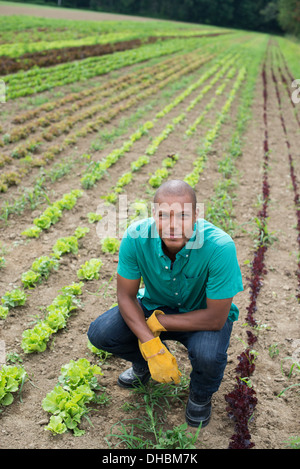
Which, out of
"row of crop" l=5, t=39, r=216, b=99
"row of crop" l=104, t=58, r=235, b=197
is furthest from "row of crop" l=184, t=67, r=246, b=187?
"row of crop" l=5, t=39, r=216, b=99

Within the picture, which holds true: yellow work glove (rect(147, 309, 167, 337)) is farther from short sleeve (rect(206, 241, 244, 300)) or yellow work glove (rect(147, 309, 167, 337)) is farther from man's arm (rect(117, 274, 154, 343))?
short sleeve (rect(206, 241, 244, 300))

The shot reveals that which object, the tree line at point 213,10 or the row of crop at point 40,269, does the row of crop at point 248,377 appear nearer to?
the row of crop at point 40,269

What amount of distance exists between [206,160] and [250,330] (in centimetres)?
426

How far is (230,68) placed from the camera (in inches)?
670

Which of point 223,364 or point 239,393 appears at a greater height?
point 223,364

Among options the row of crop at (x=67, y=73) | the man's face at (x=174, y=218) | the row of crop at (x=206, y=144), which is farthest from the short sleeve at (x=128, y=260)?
the row of crop at (x=67, y=73)

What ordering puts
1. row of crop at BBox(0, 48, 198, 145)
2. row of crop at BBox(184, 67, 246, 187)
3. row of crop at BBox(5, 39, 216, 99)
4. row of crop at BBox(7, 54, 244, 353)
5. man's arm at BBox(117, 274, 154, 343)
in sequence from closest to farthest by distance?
man's arm at BBox(117, 274, 154, 343), row of crop at BBox(7, 54, 244, 353), row of crop at BBox(184, 67, 246, 187), row of crop at BBox(0, 48, 198, 145), row of crop at BBox(5, 39, 216, 99)

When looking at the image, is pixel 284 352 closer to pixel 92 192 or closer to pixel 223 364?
pixel 223 364

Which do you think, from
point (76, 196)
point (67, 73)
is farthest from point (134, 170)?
point (67, 73)

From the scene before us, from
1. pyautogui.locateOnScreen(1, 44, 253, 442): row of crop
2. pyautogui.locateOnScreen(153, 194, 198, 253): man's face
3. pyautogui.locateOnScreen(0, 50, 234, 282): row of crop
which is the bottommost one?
pyautogui.locateOnScreen(1, 44, 253, 442): row of crop

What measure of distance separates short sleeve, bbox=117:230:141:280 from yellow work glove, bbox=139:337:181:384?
0.40m

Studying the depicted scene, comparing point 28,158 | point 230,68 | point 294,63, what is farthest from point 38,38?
point 28,158

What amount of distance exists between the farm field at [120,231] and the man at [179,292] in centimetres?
34

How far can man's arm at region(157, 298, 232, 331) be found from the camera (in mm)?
2283
